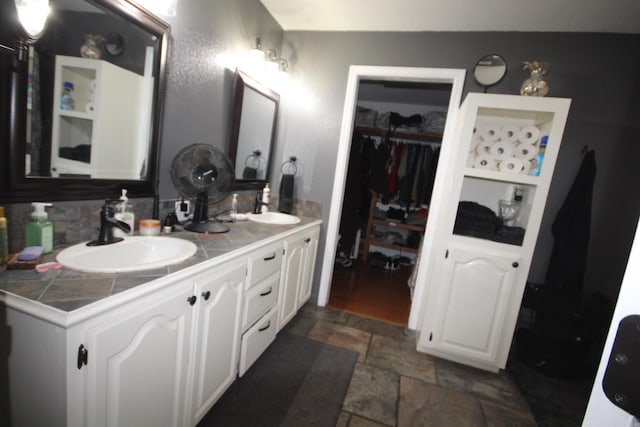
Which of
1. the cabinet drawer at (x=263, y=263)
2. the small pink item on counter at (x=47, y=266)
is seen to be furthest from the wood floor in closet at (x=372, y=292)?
the small pink item on counter at (x=47, y=266)

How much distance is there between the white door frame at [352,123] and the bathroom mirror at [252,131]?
619 millimetres

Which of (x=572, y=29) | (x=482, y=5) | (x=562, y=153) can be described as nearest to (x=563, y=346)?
(x=562, y=153)

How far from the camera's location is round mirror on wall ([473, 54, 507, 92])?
199 centimetres

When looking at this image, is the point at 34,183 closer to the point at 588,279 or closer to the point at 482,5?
the point at 482,5

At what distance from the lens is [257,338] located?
1.64 metres

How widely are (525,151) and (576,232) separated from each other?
68cm

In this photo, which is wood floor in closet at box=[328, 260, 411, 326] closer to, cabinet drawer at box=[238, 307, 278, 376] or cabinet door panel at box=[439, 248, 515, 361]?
cabinet door panel at box=[439, 248, 515, 361]

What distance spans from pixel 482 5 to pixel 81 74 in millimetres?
2220

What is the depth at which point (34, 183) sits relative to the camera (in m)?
0.98

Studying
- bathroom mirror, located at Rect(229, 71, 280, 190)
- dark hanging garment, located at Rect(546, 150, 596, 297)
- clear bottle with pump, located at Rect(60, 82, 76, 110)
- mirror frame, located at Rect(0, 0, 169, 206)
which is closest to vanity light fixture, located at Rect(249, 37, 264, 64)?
bathroom mirror, located at Rect(229, 71, 280, 190)

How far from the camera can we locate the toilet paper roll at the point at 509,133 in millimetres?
1908

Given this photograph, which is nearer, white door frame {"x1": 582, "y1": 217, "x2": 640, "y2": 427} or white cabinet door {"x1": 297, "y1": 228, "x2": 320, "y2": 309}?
white door frame {"x1": 582, "y1": 217, "x2": 640, "y2": 427}

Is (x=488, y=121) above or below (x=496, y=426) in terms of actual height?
above

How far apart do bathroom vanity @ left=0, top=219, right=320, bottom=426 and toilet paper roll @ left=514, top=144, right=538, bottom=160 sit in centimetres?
175
